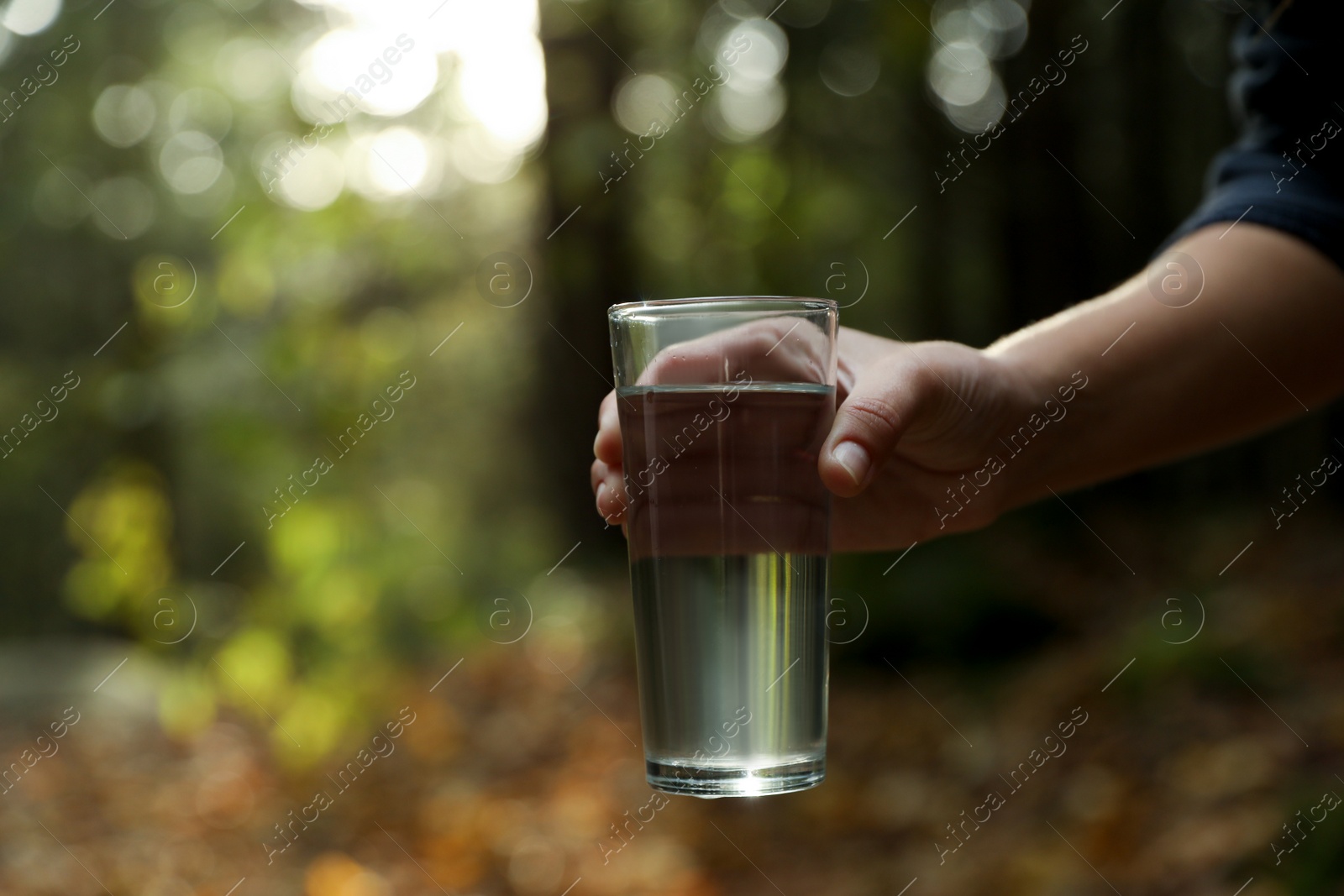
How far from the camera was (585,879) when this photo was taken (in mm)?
3947

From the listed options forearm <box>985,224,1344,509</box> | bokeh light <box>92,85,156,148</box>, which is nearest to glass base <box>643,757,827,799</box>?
forearm <box>985,224,1344,509</box>

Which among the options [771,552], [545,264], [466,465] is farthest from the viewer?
[466,465]

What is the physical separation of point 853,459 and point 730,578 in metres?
0.19

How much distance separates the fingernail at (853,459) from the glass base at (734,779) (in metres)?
0.32

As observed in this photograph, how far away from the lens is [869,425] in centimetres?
124

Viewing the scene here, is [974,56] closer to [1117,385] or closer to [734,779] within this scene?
[1117,385]

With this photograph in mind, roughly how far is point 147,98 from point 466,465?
45.6 ft

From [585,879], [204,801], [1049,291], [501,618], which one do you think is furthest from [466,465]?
[585,879]

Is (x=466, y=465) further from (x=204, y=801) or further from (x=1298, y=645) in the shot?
(x=1298, y=645)

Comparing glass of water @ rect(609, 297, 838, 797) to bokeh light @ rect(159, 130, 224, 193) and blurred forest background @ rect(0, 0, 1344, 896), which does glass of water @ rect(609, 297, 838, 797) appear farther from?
bokeh light @ rect(159, 130, 224, 193)

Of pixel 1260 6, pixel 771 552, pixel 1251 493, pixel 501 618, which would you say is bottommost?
pixel 1251 493

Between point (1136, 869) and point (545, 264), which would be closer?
point (1136, 869)

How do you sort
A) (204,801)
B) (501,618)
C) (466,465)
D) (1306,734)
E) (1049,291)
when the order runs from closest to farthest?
(1306,734) → (204,801) → (1049,291) → (501,618) → (466,465)

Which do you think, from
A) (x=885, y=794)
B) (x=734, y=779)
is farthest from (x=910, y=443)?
(x=885, y=794)
